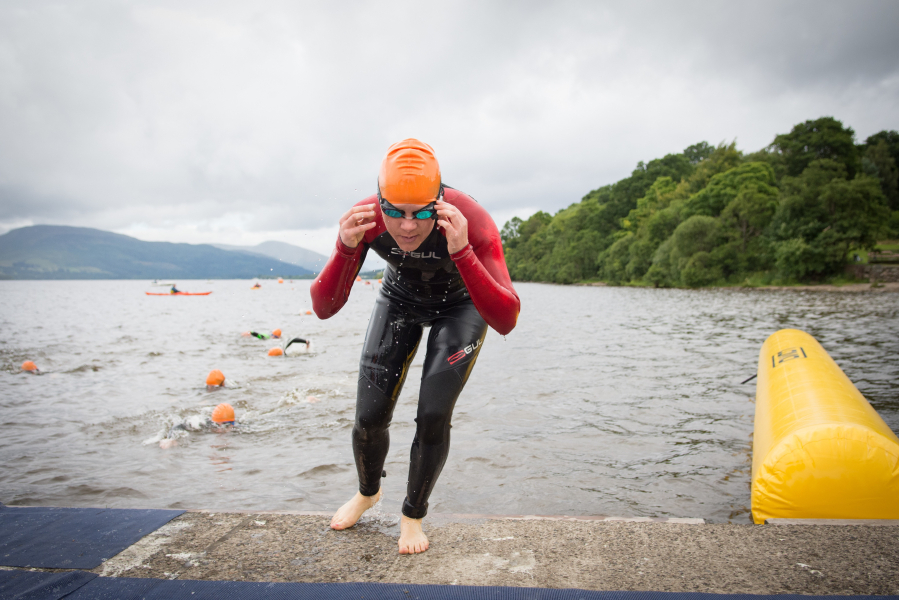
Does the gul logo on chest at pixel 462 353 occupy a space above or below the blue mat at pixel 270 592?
above

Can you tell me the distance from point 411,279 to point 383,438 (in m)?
1.05

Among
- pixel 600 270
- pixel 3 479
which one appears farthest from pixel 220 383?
pixel 600 270

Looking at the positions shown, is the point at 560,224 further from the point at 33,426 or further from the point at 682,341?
the point at 33,426

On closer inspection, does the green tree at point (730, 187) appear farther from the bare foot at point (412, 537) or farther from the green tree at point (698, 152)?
the bare foot at point (412, 537)

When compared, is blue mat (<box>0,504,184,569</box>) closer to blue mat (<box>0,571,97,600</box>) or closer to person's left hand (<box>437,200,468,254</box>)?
blue mat (<box>0,571,97,600</box>)

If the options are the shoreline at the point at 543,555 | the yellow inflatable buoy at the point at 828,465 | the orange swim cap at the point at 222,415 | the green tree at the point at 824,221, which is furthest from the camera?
the green tree at the point at 824,221

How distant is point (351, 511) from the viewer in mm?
3295

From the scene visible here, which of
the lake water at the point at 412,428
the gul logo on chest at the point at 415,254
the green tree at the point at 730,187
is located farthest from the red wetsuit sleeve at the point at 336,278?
the green tree at the point at 730,187

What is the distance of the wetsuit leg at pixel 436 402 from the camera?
2965 millimetres

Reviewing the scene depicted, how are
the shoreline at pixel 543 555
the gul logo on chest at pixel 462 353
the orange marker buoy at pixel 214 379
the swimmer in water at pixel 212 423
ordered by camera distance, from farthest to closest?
the orange marker buoy at pixel 214 379
the swimmer in water at pixel 212 423
the gul logo on chest at pixel 462 353
the shoreline at pixel 543 555

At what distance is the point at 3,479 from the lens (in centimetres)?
579

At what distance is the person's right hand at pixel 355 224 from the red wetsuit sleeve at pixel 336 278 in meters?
0.07

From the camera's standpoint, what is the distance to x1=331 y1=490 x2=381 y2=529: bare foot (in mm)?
3229

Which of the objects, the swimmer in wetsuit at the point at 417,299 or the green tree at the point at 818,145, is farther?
the green tree at the point at 818,145
